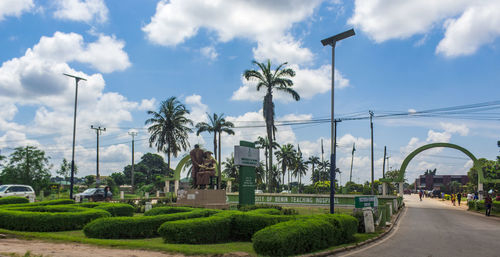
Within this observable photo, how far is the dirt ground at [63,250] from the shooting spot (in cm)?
919

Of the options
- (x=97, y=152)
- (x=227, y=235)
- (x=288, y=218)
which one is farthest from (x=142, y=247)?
(x=97, y=152)

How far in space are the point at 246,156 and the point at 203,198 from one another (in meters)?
3.60

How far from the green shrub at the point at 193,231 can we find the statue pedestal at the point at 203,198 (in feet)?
34.4

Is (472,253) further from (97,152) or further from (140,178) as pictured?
(140,178)

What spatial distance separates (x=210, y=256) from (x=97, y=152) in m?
48.5

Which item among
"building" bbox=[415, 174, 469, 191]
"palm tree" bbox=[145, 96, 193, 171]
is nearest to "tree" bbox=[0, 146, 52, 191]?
"palm tree" bbox=[145, 96, 193, 171]

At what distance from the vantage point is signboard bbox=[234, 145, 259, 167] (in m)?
22.2

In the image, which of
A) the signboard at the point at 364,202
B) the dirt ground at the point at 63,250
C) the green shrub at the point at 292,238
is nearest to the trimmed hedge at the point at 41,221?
the dirt ground at the point at 63,250

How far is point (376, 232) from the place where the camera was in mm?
15414

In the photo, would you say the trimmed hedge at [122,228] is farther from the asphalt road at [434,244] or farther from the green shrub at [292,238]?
the asphalt road at [434,244]

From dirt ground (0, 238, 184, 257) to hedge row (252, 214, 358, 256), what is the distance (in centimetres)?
221

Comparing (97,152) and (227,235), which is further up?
(97,152)

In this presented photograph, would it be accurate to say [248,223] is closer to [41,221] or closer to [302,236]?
[302,236]

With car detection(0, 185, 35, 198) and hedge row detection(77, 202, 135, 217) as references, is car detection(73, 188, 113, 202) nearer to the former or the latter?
car detection(0, 185, 35, 198)
